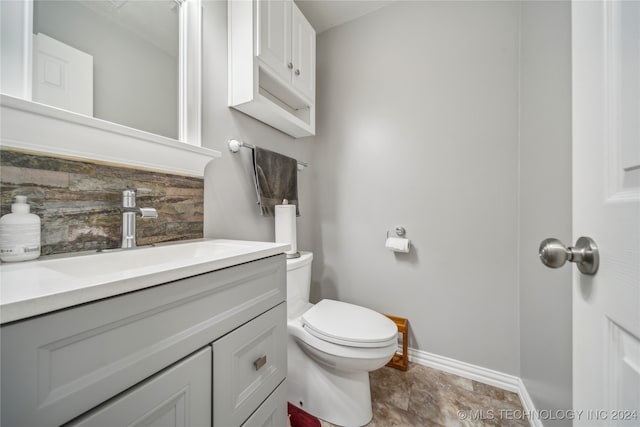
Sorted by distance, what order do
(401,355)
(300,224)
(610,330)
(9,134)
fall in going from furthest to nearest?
(300,224) < (401,355) < (9,134) < (610,330)

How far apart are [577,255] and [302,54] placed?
1518 millimetres

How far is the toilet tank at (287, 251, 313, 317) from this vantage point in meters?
1.17

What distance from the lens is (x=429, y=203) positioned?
142 cm

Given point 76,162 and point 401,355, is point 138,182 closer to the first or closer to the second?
point 76,162

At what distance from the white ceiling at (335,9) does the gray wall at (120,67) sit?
114 cm

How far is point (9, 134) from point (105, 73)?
1.10 feet

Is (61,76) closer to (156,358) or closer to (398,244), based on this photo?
(156,358)

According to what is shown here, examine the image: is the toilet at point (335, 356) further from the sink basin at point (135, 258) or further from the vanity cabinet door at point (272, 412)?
the sink basin at point (135, 258)

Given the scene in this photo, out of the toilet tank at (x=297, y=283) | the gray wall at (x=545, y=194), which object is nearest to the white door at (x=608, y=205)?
the gray wall at (x=545, y=194)

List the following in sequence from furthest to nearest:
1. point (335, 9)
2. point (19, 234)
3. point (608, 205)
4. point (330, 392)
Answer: point (335, 9)
point (330, 392)
point (19, 234)
point (608, 205)

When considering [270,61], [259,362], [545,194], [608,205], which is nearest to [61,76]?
[270,61]

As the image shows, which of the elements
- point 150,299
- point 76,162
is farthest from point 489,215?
point 76,162

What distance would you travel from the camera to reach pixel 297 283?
123cm

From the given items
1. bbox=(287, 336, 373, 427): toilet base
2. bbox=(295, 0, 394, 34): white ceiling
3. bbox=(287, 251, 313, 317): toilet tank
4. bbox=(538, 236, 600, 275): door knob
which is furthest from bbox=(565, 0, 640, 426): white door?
bbox=(295, 0, 394, 34): white ceiling
